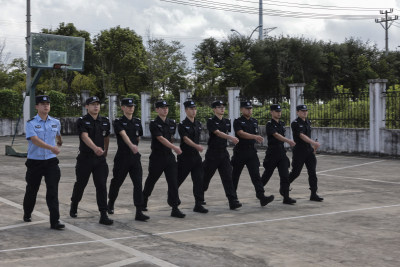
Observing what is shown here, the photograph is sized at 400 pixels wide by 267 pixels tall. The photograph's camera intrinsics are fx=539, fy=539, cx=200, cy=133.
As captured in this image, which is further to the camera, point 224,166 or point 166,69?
point 166,69

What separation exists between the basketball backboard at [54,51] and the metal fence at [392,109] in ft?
37.3

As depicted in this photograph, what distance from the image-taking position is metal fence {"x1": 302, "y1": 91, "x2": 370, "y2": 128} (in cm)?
1842

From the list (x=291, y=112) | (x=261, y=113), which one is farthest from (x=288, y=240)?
(x=261, y=113)

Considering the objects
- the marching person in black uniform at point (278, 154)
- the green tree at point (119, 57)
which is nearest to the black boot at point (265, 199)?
the marching person in black uniform at point (278, 154)

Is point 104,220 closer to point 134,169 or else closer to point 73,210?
point 73,210

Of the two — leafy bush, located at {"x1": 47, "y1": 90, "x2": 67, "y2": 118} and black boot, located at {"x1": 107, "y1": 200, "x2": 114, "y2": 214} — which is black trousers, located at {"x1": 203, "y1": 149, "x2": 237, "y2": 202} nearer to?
black boot, located at {"x1": 107, "y1": 200, "x2": 114, "y2": 214}

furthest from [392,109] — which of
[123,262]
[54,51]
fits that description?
[123,262]

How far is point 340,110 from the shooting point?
19125 mm

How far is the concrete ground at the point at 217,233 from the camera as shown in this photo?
553cm

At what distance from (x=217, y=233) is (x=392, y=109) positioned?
1251 centimetres

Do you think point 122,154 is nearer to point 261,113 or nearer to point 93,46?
point 261,113

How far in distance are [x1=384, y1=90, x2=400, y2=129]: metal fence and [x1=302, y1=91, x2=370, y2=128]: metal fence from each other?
0.75 meters

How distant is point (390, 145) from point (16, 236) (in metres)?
13.8

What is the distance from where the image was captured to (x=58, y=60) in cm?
1991
